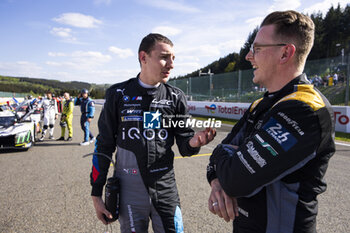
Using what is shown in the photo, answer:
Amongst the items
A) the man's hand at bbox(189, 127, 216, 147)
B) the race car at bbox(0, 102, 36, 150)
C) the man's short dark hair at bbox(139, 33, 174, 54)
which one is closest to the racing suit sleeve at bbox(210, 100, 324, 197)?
the man's hand at bbox(189, 127, 216, 147)

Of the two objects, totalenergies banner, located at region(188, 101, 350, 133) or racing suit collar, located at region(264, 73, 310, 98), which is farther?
totalenergies banner, located at region(188, 101, 350, 133)

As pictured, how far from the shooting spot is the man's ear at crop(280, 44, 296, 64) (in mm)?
1073

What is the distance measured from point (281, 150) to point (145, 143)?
105 centimetres

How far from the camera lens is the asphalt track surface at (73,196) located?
272 centimetres

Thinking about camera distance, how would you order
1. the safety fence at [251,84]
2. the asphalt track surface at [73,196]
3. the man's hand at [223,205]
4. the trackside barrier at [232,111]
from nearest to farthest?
1. the man's hand at [223,205]
2. the asphalt track surface at [73,196]
3. the trackside barrier at [232,111]
4. the safety fence at [251,84]

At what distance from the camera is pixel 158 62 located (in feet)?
5.90

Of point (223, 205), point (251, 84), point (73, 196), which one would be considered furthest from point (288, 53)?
point (251, 84)

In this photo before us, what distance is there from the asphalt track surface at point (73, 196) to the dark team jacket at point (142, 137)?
124 centimetres

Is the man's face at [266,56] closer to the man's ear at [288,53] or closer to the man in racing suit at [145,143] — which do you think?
the man's ear at [288,53]

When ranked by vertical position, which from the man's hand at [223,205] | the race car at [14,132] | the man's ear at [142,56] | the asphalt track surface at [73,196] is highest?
the man's ear at [142,56]

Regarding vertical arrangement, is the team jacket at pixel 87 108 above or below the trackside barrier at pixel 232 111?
above

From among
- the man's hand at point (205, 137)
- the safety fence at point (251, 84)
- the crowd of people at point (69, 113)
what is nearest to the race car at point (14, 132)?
the crowd of people at point (69, 113)

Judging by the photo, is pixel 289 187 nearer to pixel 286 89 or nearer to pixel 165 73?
pixel 286 89

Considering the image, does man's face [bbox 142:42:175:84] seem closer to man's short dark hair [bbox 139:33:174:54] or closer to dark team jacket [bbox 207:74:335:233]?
man's short dark hair [bbox 139:33:174:54]
